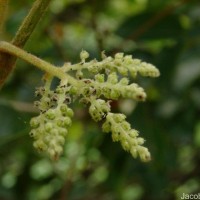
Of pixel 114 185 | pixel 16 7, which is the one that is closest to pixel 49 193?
pixel 114 185

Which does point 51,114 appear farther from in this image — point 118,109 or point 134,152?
point 118,109

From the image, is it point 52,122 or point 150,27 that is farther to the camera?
point 150,27

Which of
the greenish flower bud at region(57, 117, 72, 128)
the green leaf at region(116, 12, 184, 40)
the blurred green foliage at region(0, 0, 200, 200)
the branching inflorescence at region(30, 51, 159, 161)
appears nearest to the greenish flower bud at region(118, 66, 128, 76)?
the branching inflorescence at region(30, 51, 159, 161)

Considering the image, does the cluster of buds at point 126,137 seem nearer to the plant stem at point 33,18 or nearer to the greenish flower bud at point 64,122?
the greenish flower bud at point 64,122

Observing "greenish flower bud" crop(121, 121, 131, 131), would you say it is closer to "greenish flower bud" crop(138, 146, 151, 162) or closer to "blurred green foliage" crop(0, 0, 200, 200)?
"greenish flower bud" crop(138, 146, 151, 162)

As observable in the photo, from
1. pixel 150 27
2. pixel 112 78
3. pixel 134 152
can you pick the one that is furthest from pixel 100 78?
pixel 150 27
